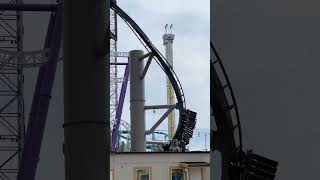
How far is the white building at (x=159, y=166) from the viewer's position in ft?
36.7

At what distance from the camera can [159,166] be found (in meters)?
11.6

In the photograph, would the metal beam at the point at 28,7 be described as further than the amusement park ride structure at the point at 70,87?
Yes

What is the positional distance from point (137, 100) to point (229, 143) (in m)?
12.6

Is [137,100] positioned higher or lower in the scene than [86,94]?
higher

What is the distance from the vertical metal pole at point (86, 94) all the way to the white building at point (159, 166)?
8.65m

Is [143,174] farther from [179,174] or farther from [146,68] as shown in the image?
[146,68]

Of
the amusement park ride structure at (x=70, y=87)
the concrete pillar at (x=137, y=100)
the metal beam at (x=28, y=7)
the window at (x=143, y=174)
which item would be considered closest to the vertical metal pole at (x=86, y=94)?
the amusement park ride structure at (x=70, y=87)

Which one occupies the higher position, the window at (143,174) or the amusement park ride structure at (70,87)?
the amusement park ride structure at (70,87)

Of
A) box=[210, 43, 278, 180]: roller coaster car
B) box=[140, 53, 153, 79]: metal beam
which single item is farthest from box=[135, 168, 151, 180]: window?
box=[210, 43, 278, 180]: roller coaster car

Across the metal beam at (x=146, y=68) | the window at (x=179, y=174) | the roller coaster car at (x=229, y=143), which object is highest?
the metal beam at (x=146, y=68)

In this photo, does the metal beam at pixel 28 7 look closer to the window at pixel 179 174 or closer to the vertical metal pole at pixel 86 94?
the vertical metal pole at pixel 86 94

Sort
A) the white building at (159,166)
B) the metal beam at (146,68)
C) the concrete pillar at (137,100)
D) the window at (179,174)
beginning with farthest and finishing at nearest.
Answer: the concrete pillar at (137,100), the metal beam at (146,68), the window at (179,174), the white building at (159,166)

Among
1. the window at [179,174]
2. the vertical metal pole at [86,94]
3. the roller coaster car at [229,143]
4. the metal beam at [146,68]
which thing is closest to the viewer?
the roller coaster car at [229,143]

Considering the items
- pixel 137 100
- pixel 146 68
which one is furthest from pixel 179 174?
pixel 146 68
